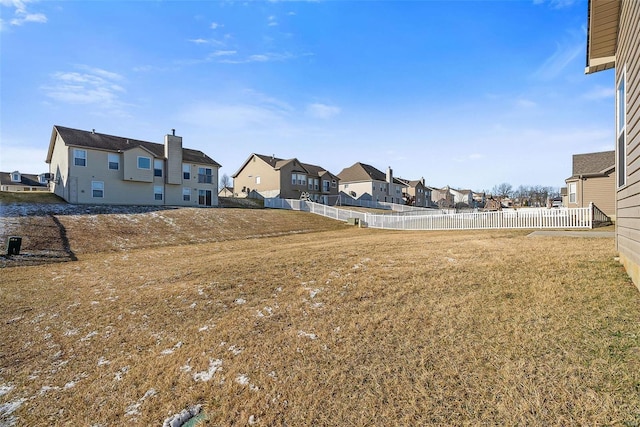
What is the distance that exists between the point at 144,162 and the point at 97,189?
4625mm

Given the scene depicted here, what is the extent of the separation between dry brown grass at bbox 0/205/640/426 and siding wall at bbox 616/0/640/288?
20.3 inches

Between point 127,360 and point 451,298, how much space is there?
17.6 ft

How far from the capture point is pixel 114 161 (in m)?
30.0

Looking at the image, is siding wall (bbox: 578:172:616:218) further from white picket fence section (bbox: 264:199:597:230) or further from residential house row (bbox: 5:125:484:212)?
residential house row (bbox: 5:125:484:212)

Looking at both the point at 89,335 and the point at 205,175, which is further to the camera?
the point at 205,175

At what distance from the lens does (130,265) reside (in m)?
12.2

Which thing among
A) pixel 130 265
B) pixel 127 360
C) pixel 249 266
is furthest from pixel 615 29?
pixel 130 265

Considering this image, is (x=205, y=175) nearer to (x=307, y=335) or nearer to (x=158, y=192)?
(x=158, y=192)

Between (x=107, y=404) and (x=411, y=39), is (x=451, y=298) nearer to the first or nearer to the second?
(x=107, y=404)

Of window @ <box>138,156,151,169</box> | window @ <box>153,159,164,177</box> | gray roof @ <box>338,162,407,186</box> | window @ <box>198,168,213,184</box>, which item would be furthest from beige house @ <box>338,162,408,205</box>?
window @ <box>138,156,151,169</box>

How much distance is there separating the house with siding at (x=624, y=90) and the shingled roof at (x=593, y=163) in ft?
58.8

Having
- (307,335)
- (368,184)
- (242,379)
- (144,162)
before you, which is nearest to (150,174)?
(144,162)

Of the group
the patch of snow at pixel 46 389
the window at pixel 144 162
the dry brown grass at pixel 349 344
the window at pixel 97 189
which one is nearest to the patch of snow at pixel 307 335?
the dry brown grass at pixel 349 344

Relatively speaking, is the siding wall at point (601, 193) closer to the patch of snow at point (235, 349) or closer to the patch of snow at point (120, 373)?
the patch of snow at point (235, 349)
